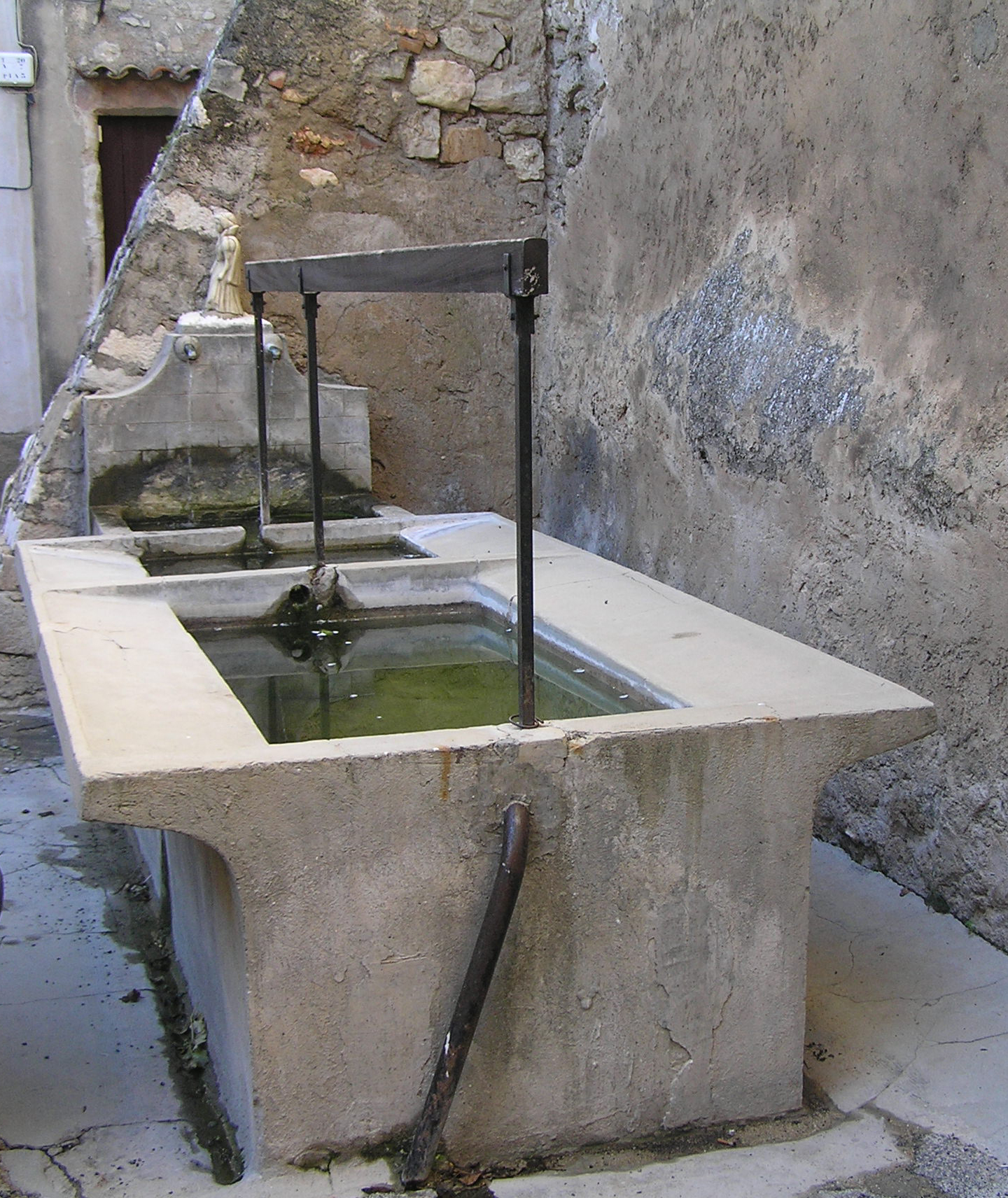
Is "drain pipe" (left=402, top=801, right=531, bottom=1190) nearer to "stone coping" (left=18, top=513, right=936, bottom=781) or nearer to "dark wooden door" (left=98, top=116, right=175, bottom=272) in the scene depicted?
"stone coping" (left=18, top=513, right=936, bottom=781)

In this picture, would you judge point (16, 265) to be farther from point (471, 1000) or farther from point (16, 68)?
point (471, 1000)

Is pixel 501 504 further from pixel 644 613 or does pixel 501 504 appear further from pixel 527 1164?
pixel 527 1164

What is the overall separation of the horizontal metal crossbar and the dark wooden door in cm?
629

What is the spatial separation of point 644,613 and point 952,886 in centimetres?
100

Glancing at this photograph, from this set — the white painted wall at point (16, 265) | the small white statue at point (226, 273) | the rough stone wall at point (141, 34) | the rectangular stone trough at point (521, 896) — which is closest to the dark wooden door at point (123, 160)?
the rough stone wall at point (141, 34)

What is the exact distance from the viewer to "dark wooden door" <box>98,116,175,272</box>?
9.19 meters

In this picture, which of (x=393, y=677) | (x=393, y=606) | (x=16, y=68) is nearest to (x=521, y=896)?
(x=393, y=677)

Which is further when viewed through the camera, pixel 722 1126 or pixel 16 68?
pixel 16 68

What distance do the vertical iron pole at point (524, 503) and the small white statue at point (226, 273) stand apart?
320 centimetres

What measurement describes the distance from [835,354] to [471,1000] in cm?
219

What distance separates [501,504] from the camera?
240 inches

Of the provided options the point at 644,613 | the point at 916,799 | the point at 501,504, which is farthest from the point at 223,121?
the point at 916,799

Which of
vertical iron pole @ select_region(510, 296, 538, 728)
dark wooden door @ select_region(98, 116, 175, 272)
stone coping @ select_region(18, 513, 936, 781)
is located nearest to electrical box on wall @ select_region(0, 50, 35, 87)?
dark wooden door @ select_region(98, 116, 175, 272)

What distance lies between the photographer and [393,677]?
11.0 ft
